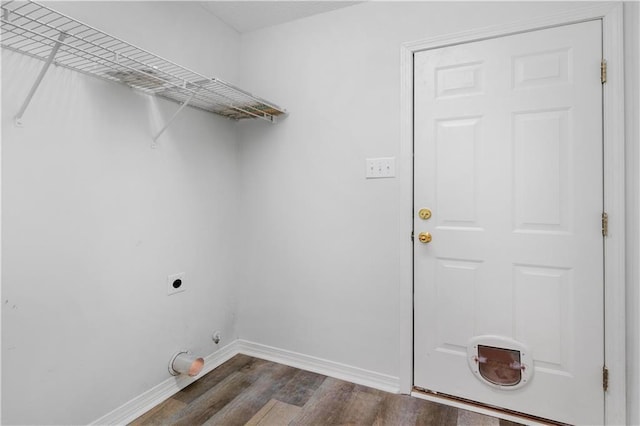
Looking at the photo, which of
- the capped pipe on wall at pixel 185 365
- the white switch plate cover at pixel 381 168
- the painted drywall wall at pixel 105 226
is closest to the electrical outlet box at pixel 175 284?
the painted drywall wall at pixel 105 226

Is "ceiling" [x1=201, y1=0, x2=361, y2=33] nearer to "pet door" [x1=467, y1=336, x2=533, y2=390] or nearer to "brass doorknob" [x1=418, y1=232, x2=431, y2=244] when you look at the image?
"brass doorknob" [x1=418, y1=232, x2=431, y2=244]

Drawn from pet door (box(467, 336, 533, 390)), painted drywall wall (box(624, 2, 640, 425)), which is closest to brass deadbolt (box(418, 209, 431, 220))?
pet door (box(467, 336, 533, 390))

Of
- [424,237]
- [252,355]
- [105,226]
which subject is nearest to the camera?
[105,226]

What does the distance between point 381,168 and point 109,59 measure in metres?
1.40

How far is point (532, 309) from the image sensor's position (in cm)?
164

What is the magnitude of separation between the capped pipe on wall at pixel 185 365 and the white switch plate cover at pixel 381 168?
137 centimetres

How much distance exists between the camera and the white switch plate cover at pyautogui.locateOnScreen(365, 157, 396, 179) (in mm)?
1896

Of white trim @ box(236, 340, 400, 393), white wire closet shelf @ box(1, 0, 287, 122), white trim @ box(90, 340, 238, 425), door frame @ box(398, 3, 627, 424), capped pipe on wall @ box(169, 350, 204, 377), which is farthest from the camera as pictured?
white trim @ box(236, 340, 400, 393)

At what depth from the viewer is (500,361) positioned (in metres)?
1.70

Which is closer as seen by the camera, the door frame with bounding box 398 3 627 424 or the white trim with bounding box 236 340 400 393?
the door frame with bounding box 398 3 627 424

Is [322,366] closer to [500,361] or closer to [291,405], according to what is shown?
[291,405]

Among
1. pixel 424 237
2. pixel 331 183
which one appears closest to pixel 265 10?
pixel 331 183

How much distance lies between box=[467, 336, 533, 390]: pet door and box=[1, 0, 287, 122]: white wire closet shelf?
1.72 meters

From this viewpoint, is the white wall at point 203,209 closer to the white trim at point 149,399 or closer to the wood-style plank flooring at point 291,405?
the white trim at point 149,399
